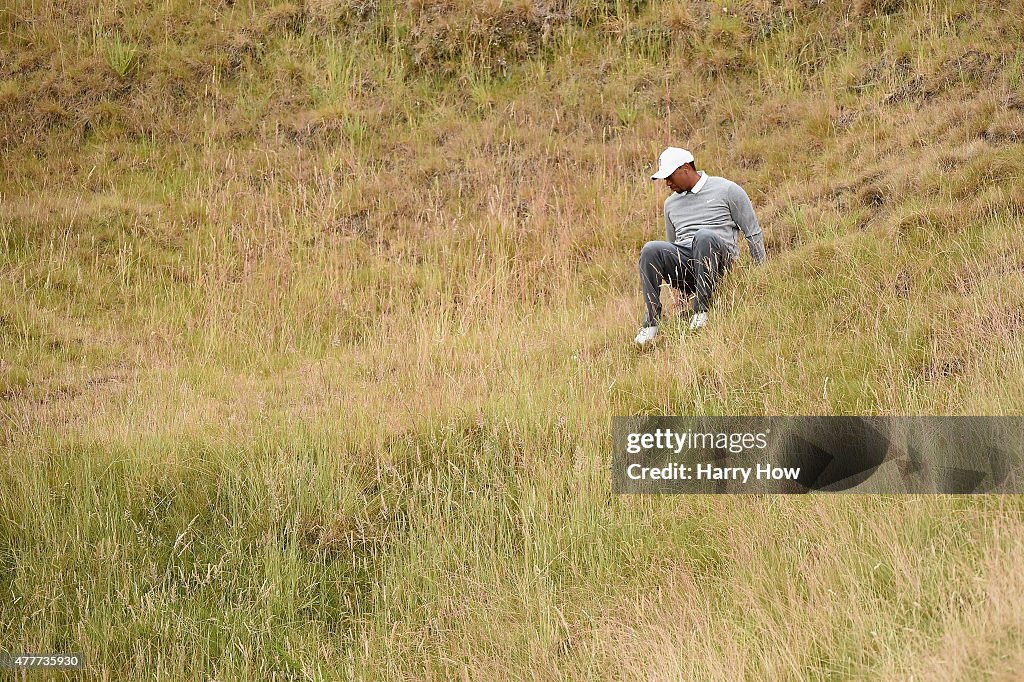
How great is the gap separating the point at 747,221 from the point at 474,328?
2.00 metres

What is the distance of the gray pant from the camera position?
6.32m

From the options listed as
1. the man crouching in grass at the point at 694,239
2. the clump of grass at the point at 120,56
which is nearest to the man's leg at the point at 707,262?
the man crouching in grass at the point at 694,239

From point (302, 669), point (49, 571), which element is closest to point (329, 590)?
point (302, 669)

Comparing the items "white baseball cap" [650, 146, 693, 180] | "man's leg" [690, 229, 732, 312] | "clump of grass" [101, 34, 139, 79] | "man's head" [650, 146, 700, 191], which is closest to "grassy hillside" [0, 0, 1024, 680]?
"clump of grass" [101, 34, 139, 79]

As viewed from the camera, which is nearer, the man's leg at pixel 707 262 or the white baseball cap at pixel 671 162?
the man's leg at pixel 707 262

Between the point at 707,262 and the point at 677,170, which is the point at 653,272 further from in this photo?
the point at 677,170

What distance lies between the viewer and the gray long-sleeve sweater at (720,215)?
6586 millimetres

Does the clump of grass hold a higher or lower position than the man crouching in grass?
higher

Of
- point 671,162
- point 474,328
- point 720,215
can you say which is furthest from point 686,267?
point 474,328

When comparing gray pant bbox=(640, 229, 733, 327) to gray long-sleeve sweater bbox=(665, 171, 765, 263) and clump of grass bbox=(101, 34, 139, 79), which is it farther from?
clump of grass bbox=(101, 34, 139, 79)

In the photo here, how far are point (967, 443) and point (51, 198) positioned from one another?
27.6 ft

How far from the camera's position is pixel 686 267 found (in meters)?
6.48

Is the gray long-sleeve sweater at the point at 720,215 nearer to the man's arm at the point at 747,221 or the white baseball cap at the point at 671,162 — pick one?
the man's arm at the point at 747,221

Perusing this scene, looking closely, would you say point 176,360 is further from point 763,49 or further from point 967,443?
point 763,49
